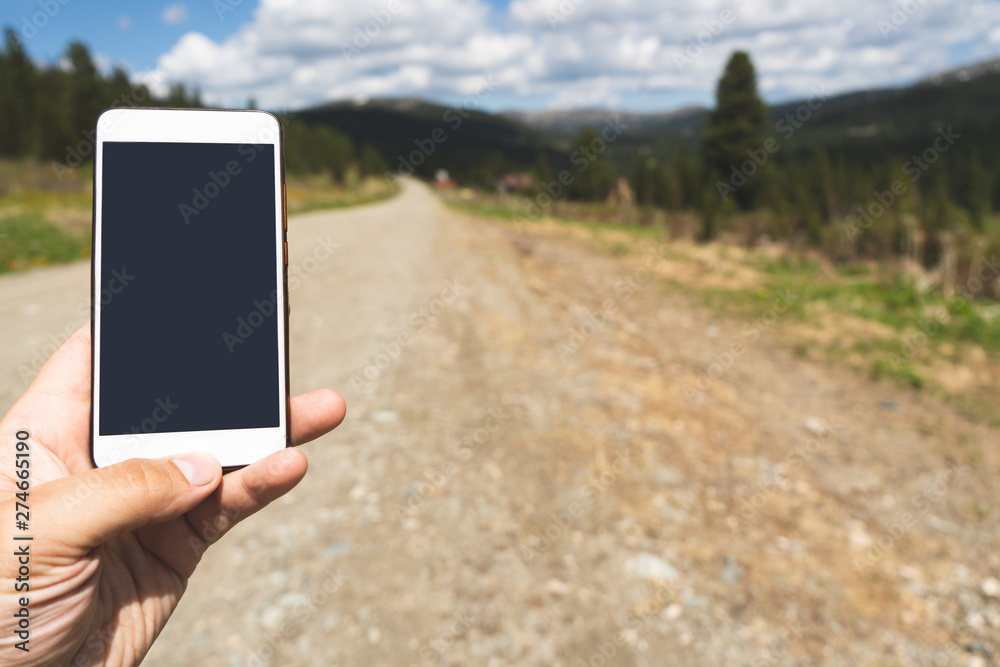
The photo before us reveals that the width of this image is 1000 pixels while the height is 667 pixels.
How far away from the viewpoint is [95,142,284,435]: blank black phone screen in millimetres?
1750

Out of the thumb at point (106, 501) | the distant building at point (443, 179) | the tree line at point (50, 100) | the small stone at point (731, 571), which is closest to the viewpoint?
the thumb at point (106, 501)

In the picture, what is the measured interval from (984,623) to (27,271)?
15480 millimetres

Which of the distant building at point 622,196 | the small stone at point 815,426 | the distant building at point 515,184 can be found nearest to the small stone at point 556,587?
the small stone at point 815,426

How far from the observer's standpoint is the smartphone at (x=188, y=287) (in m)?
1.74

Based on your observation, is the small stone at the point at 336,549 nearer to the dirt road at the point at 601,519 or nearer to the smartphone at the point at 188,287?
the dirt road at the point at 601,519

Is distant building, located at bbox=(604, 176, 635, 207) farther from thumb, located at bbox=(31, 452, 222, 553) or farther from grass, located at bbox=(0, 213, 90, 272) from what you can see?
thumb, located at bbox=(31, 452, 222, 553)

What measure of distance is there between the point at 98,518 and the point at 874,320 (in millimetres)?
9733

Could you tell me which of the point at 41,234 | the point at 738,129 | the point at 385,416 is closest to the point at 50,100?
the point at 41,234

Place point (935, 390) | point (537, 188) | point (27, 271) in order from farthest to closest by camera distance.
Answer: point (537, 188), point (27, 271), point (935, 390)

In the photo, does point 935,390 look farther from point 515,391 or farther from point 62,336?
point 62,336

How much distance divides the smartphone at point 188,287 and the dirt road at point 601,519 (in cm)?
175

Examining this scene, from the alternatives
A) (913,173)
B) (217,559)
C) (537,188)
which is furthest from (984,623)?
(537,188)

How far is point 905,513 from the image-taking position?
4.08 meters

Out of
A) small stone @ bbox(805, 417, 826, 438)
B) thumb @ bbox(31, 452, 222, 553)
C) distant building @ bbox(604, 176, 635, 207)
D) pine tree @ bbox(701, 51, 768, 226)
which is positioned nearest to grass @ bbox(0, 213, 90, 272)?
thumb @ bbox(31, 452, 222, 553)
